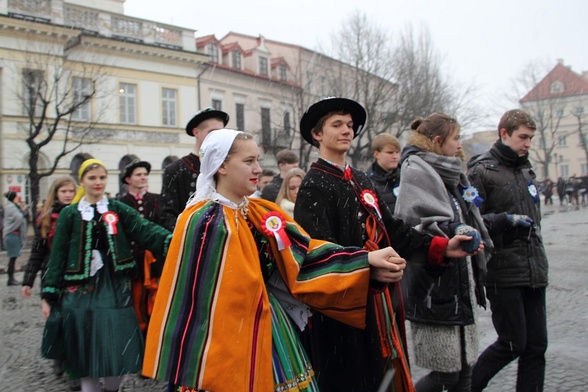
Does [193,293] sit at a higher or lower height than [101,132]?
lower

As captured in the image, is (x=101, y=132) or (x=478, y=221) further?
(x=101, y=132)

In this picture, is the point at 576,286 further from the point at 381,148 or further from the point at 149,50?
the point at 149,50

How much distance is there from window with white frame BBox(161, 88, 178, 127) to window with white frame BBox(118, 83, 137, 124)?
5.44ft

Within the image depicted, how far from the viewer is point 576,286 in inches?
347

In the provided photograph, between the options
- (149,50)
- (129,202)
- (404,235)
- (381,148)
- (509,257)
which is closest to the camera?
(404,235)

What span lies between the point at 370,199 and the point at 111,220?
2.05 meters

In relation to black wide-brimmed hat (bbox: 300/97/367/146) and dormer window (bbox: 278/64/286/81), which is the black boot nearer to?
black wide-brimmed hat (bbox: 300/97/367/146)

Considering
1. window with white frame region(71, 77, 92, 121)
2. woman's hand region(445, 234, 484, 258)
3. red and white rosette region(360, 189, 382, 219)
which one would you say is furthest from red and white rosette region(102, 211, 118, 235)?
window with white frame region(71, 77, 92, 121)

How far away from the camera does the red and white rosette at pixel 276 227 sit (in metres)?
2.57

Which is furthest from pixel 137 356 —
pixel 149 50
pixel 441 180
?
pixel 149 50

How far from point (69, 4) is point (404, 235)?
25.8 m

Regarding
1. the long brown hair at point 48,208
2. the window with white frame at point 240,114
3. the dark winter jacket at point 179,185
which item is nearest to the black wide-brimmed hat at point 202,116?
the dark winter jacket at point 179,185

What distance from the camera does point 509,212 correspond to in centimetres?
391

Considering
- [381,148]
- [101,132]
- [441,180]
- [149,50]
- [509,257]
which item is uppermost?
[149,50]
